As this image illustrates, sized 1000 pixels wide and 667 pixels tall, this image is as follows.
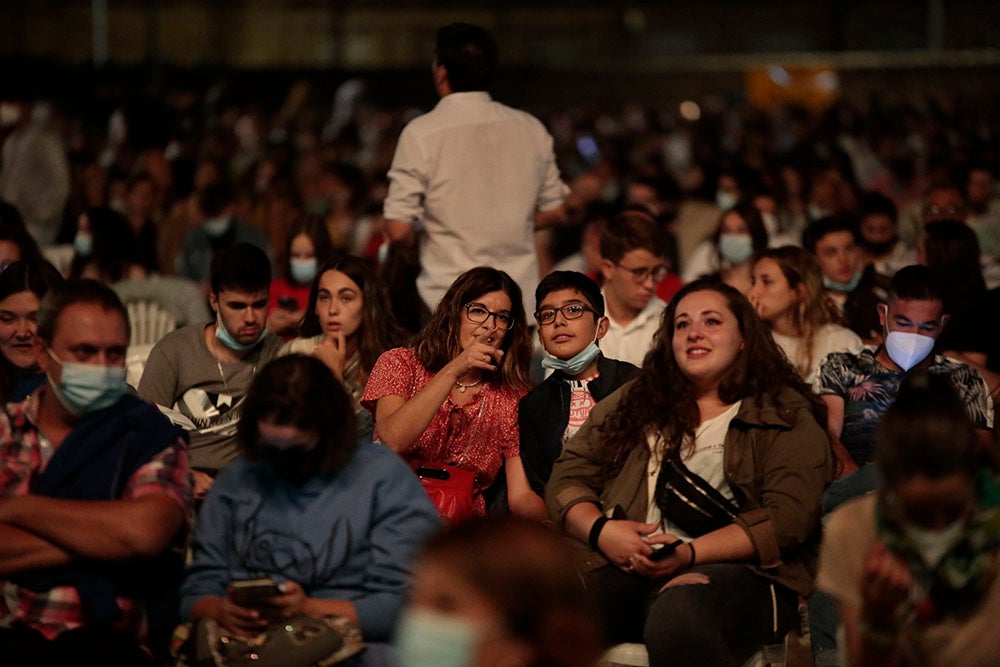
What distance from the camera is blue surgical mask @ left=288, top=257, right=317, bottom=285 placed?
836cm

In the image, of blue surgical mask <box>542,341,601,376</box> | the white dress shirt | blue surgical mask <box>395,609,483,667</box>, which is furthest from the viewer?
the white dress shirt

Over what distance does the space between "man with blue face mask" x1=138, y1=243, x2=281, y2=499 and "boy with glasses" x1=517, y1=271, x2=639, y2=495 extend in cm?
116

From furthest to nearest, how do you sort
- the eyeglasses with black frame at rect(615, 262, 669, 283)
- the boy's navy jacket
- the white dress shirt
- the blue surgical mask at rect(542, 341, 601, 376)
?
the eyeglasses with black frame at rect(615, 262, 669, 283) → the white dress shirt → the blue surgical mask at rect(542, 341, 601, 376) → the boy's navy jacket

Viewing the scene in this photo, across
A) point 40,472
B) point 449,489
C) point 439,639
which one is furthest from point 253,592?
point 439,639

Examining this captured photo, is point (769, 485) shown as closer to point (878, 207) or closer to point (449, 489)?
point (449, 489)

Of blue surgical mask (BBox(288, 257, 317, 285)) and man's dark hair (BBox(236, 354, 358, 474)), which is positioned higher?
blue surgical mask (BBox(288, 257, 317, 285))

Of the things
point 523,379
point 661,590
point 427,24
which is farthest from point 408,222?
point 427,24

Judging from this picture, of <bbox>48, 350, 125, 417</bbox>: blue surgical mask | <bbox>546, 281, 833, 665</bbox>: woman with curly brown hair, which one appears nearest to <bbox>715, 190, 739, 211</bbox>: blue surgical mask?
<bbox>546, 281, 833, 665</bbox>: woman with curly brown hair

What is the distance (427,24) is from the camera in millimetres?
32188

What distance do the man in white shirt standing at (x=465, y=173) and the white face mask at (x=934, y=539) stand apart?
3831 millimetres

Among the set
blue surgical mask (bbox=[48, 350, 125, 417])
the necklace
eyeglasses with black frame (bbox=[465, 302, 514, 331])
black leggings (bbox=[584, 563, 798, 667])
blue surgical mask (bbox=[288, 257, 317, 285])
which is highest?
blue surgical mask (bbox=[288, 257, 317, 285])

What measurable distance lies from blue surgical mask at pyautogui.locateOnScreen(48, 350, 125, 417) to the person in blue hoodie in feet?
1.20

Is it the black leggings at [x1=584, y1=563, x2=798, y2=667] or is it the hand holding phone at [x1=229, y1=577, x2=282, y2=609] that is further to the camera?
the black leggings at [x1=584, y1=563, x2=798, y2=667]

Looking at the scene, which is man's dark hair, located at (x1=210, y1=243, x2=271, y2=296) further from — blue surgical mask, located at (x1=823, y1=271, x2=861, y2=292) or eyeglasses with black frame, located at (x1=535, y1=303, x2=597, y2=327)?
blue surgical mask, located at (x1=823, y1=271, x2=861, y2=292)
